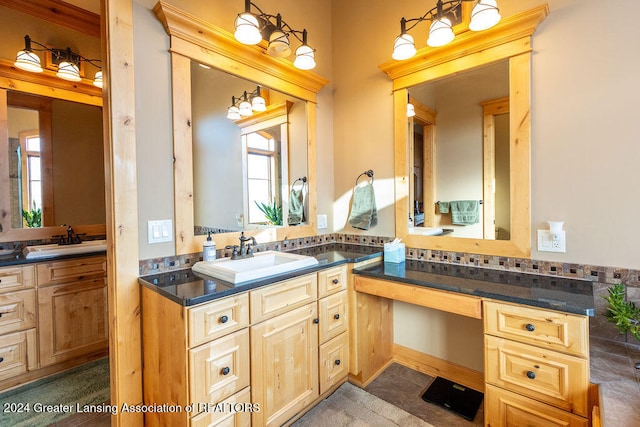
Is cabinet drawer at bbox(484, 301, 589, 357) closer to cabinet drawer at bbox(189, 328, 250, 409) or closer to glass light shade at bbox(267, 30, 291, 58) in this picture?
cabinet drawer at bbox(189, 328, 250, 409)

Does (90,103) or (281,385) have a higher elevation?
(90,103)

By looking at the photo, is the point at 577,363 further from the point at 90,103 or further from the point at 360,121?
the point at 90,103

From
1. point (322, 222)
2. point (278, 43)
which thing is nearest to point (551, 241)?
point (322, 222)

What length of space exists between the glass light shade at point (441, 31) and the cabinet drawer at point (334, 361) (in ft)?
6.51

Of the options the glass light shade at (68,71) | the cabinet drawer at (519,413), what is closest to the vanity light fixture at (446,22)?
the cabinet drawer at (519,413)

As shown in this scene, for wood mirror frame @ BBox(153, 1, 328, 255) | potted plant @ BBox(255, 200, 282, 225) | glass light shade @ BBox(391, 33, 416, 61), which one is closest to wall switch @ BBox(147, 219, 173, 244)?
wood mirror frame @ BBox(153, 1, 328, 255)

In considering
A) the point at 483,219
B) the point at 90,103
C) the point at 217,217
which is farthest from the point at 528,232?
the point at 90,103

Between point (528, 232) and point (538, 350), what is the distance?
0.72 m

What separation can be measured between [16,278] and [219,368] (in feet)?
5.80

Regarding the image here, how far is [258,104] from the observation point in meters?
2.19

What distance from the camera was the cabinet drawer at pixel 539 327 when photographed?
1.22m

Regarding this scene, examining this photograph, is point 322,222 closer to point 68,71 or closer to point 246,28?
point 246,28

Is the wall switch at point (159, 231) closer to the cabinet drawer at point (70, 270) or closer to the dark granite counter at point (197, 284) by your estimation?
the dark granite counter at point (197, 284)

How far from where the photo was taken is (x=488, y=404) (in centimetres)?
146
